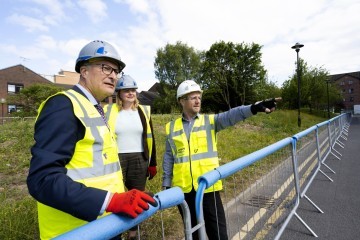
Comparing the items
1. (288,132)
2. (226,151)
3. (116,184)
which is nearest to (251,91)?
(288,132)

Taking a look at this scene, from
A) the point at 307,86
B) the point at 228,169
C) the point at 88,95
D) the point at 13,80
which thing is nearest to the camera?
the point at 88,95

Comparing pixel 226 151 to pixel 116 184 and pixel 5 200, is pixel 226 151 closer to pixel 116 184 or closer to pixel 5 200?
pixel 5 200

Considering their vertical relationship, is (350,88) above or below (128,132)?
above

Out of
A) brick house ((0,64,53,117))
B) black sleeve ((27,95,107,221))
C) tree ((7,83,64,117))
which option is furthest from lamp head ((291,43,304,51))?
brick house ((0,64,53,117))

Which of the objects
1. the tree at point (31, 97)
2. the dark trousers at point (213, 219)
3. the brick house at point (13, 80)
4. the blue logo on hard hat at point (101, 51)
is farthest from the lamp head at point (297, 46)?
the brick house at point (13, 80)

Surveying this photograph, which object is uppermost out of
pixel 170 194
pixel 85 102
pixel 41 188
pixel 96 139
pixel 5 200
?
pixel 85 102

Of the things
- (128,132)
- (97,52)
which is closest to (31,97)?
(128,132)

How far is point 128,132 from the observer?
3.44 metres

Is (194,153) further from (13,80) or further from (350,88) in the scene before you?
(350,88)

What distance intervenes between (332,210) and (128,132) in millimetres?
3508

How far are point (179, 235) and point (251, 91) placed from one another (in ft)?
108

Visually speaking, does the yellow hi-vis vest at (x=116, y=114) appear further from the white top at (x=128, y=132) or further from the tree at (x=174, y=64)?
the tree at (x=174, y=64)

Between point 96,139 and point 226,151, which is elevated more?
point 96,139

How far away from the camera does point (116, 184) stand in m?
1.72
